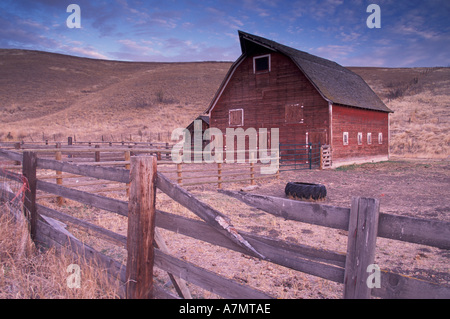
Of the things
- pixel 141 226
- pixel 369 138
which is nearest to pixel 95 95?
pixel 369 138

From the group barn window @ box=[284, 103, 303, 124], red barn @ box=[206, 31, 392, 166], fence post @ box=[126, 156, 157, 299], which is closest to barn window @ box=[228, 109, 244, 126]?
red barn @ box=[206, 31, 392, 166]

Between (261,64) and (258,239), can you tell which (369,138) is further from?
(258,239)

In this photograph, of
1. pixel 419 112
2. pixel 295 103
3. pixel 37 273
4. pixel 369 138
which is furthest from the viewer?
pixel 419 112

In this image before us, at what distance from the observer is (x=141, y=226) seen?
2.84 m

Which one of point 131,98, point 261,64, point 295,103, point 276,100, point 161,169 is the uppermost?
point 131,98

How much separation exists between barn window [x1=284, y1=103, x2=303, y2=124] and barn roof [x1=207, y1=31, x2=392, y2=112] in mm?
1930

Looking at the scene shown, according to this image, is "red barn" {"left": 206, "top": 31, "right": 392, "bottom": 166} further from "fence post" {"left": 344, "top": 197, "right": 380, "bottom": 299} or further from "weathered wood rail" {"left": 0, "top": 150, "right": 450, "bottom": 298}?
"fence post" {"left": 344, "top": 197, "right": 380, "bottom": 299}

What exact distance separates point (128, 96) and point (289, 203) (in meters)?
64.9

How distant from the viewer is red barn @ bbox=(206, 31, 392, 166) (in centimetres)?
2023

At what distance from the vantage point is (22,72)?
74.4 meters

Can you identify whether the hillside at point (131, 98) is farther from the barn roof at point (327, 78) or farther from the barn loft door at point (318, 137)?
the barn loft door at point (318, 137)

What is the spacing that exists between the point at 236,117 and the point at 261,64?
13.7 feet
